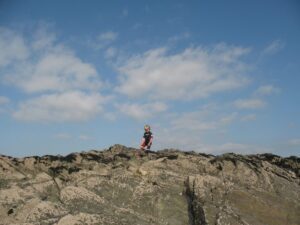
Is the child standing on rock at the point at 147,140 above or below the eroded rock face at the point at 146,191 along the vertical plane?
above

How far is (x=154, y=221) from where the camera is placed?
20719 millimetres

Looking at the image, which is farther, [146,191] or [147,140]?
[147,140]

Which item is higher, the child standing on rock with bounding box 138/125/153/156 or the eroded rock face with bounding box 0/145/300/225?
the child standing on rock with bounding box 138/125/153/156

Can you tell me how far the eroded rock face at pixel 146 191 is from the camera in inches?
796

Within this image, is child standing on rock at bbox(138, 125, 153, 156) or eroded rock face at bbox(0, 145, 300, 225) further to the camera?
child standing on rock at bbox(138, 125, 153, 156)

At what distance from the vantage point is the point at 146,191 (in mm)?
22547

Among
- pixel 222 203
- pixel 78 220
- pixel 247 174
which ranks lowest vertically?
pixel 78 220

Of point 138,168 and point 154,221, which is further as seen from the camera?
point 138,168

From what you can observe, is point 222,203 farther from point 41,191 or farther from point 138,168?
point 41,191

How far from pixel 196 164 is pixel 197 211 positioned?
5076 mm

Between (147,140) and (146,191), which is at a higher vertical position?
(147,140)

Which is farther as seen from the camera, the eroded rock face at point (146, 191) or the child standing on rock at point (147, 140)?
the child standing on rock at point (147, 140)

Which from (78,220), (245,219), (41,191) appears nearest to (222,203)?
(245,219)

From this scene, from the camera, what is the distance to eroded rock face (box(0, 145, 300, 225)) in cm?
2022
